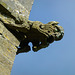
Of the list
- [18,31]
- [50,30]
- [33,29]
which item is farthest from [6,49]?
[50,30]

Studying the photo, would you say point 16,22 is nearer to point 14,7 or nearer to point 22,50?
point 14,7

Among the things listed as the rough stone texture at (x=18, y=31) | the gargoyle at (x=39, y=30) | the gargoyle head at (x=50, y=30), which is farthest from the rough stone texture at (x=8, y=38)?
the gargoyle head at (x=50, y=30)

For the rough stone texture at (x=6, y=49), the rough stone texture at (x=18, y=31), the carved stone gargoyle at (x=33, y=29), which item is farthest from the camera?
the carved stone gargoyle at (x=33, y=29)

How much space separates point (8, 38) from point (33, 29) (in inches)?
A: 21.9

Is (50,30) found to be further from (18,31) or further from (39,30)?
(18,31)

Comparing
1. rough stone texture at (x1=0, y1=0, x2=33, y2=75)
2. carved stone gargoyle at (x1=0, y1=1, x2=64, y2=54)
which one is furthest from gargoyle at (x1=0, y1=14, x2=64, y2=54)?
rough stone texture at (x1=0, y1=0, x2=33, y2=75)

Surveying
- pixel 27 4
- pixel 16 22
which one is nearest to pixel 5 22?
pixel 16 22

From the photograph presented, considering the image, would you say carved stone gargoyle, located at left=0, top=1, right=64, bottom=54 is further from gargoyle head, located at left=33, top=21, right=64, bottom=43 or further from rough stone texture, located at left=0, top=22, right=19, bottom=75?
rough stone texture, located at left=0, top=22, right=19, bottom=75

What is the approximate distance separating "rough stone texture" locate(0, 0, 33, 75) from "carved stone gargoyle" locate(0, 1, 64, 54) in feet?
0.26

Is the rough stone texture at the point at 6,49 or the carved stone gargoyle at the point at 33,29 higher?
the carved stone gargoyle at the point at 33,29

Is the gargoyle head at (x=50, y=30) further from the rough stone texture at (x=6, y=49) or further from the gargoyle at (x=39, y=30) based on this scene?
the rough stone texture at (x=6, y=49)

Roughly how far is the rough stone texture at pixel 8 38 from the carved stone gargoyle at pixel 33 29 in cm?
8

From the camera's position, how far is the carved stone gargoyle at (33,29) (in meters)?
3.43

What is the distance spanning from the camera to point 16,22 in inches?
137
